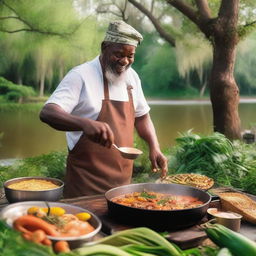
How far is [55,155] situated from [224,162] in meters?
3.16

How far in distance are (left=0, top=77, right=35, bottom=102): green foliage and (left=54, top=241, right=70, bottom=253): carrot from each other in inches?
568

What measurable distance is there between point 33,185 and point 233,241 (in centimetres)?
106

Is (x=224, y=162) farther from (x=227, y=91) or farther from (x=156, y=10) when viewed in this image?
(x=156, y=10)

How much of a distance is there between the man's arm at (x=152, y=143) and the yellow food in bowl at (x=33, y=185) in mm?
824

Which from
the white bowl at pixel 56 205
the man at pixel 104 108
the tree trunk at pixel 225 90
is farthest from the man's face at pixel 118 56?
the tree trunk at pixel 225 90

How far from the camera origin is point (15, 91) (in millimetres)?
15430

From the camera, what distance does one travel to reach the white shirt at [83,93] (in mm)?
2746

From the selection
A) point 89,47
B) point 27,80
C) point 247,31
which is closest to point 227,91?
point 247,31

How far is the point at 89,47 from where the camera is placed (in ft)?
34.2

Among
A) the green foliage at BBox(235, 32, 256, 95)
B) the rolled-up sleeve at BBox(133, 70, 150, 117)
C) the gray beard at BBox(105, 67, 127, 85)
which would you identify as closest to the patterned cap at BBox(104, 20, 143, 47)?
the gray beard at BBox(105, 67, 127, 85)

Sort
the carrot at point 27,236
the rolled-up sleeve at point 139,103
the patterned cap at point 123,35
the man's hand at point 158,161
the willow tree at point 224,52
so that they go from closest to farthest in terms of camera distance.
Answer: the carrot at point 27,236 → the patterned cap at point 123,35 → the man's hand at point 158,161 → the rolled-up sleeve at point 139,103 → the willow tree at point 224,52

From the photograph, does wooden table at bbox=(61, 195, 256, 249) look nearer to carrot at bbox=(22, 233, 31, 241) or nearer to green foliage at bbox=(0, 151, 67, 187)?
carrot at bbox=(22, 233, 31, 241)

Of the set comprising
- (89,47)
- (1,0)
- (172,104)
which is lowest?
(172,104)

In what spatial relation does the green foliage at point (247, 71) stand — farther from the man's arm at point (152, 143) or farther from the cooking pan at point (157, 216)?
the cooking pan at point (157, 216)
